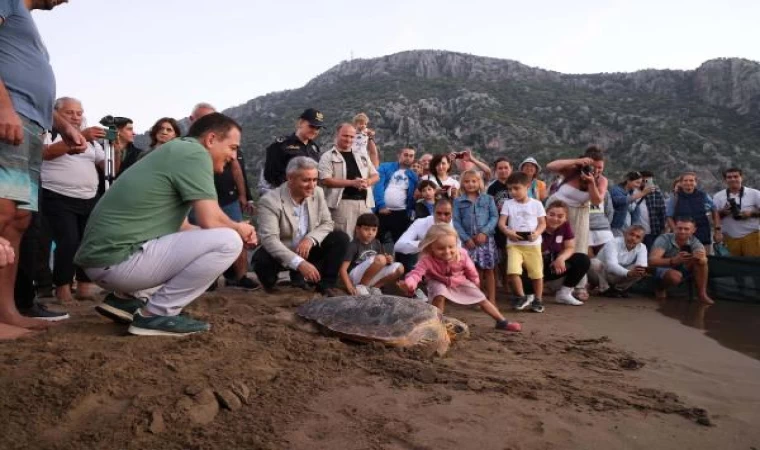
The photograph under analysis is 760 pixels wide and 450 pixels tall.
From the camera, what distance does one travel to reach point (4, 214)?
2570 mm

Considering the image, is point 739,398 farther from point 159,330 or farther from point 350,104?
point 350,104

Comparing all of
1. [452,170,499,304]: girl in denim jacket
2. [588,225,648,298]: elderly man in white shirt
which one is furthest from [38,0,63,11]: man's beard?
[588,225,648,298]: elderly man in white shirt

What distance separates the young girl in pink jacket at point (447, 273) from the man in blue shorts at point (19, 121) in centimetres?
256

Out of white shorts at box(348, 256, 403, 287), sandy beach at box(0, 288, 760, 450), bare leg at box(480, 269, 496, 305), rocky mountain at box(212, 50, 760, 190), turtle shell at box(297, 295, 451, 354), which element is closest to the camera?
sandy beach at box(0, 288, 760, 450)

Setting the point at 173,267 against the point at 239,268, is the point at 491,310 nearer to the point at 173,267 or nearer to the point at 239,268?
the point at 173,267

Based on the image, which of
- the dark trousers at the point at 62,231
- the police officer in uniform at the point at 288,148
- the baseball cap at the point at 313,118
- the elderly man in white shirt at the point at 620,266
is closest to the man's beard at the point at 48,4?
the dark trousers at the point at 62,231

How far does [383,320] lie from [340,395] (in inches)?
37.2

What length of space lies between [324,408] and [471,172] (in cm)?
389

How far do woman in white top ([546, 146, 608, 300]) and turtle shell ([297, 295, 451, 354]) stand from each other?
3.14 m

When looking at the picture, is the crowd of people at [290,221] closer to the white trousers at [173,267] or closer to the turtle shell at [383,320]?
the white trousers at [173,267]

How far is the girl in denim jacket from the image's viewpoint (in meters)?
5.22

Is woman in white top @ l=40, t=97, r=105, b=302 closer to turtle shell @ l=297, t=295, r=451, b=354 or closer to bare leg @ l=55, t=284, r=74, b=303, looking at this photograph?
bare leg @ l=55, t=284, r=74, b=303

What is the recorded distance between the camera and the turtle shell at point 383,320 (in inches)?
121

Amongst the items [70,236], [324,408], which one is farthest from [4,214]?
[324,408]
